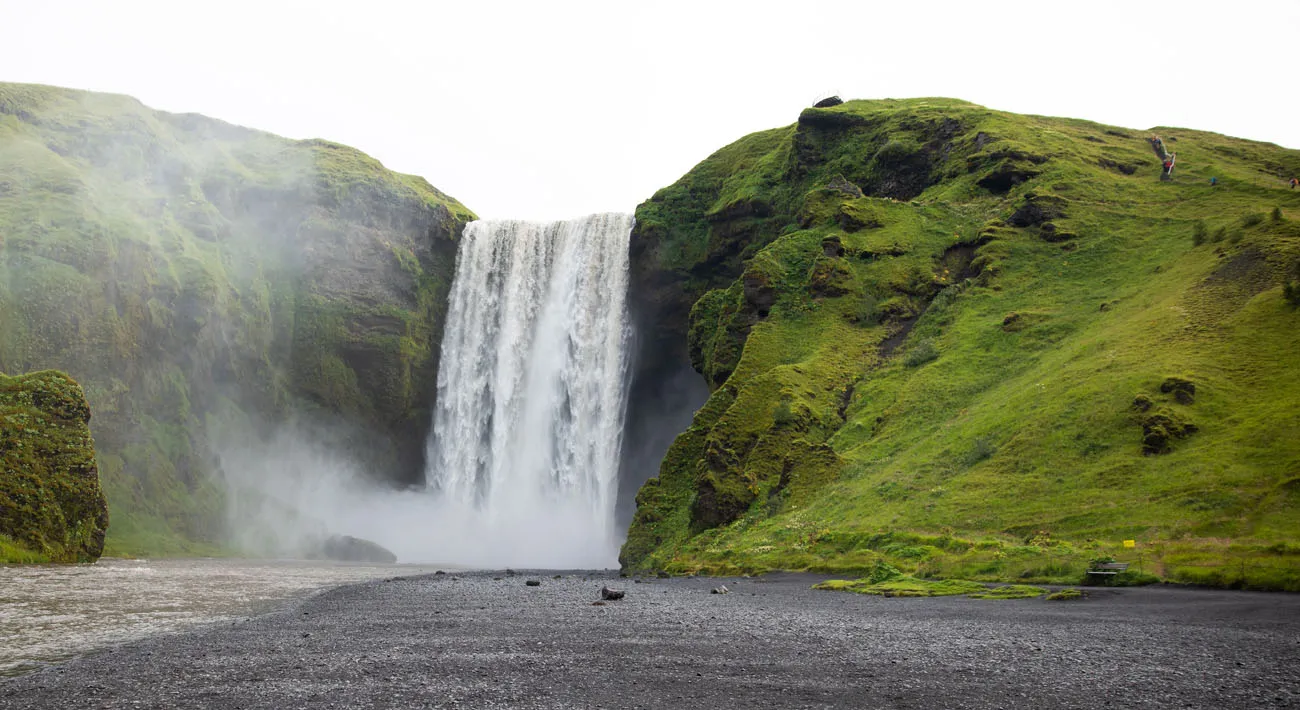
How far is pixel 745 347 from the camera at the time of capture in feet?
180

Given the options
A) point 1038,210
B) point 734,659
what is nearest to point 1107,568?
point 734,659

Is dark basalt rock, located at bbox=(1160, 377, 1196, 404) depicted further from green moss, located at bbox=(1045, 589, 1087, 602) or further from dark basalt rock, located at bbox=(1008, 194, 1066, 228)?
dark basalt rock, located at bbox=(1008, 194, 1066, 228)

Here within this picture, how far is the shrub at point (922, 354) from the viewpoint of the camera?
50.5 meters

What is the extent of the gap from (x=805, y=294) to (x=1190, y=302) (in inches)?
910

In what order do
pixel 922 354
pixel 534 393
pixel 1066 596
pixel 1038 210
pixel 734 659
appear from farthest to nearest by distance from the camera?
1. pixel 534 393
2. pixel 1038 210
3. pixel 922 354
4. pixel 1066 596
5. pixel 734 659

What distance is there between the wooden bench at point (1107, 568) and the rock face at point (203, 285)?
6441cm

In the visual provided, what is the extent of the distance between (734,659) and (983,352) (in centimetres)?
3969

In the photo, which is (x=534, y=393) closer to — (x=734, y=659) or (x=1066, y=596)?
(x=1066, y=596)

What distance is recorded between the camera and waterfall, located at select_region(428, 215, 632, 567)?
236 feet

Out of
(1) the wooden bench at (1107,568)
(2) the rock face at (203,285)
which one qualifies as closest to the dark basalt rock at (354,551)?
(2) the rock face at (203,285)

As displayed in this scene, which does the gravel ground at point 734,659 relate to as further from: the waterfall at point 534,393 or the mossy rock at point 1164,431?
the waterfall at point 534,393

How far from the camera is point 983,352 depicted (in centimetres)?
4888

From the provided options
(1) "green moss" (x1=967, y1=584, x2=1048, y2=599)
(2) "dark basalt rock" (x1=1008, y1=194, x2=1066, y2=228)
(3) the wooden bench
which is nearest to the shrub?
(2) "dark basalt rock" (x1=1008, y1=194, x2=1066, y2=228)

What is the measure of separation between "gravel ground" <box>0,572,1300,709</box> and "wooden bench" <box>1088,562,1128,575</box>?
5.55ft
